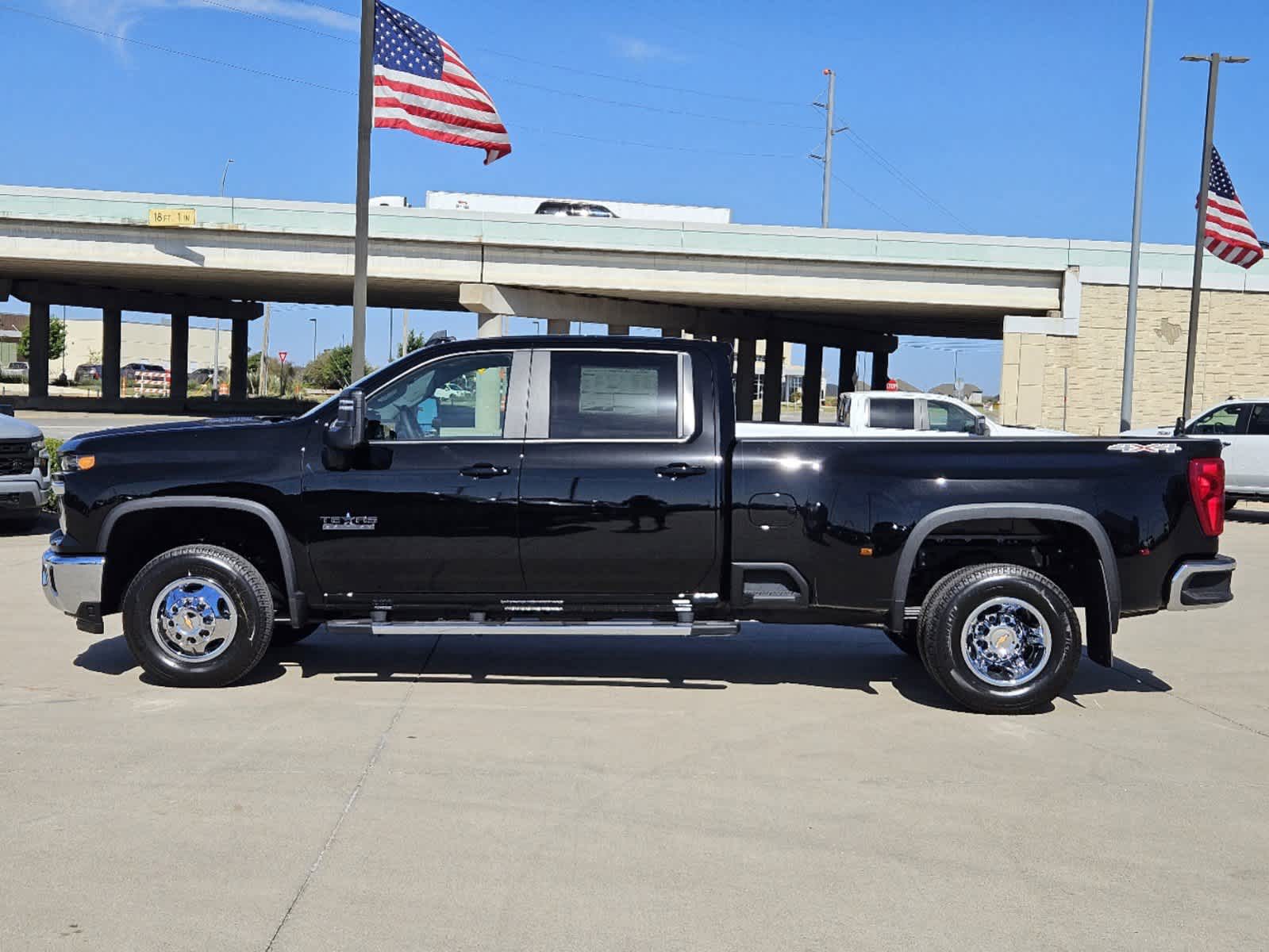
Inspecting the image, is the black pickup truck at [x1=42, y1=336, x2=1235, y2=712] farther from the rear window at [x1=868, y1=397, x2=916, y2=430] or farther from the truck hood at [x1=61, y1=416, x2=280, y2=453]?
the rear window at [x1=868, y1=397, x2=916, y2=430]

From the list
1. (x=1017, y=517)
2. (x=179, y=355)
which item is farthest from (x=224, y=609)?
(x=179, y=355)

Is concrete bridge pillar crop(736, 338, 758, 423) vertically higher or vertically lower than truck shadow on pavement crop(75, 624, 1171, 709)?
higher

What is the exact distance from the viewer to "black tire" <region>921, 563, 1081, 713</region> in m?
7.25

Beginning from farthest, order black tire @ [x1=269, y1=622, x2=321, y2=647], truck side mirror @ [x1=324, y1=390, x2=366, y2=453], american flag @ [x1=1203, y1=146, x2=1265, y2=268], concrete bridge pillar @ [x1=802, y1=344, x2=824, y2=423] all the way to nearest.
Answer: concrete bridge pillar @ [x1=802, y1=344, x2=824, y2=423]
american flag @ [x1=1203, y1=146, x2=1265, y2=268]
black tire @ [x1=269, y1=622, x2=321, y2=647]
truck side mirror @ [x1=324, y1=390, x2=366, y2=453]

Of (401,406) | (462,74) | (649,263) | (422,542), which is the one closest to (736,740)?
(422,542)

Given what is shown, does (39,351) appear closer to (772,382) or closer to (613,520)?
(772,382)

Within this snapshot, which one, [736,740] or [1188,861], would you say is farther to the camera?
[736,740]

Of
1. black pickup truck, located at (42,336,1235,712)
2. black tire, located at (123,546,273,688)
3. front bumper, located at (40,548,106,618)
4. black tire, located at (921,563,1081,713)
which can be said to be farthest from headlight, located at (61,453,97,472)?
black tire, located at (921,563,1081,713)

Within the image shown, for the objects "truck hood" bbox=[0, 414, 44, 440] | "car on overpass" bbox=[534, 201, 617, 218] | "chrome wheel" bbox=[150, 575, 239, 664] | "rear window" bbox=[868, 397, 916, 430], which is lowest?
"chrome wheel" bbox=[150, 575, 239, 664]

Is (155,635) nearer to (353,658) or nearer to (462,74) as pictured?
(353,658)

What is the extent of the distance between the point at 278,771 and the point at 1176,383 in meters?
36.0

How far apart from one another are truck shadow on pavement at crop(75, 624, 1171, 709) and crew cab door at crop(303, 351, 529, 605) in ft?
2.54

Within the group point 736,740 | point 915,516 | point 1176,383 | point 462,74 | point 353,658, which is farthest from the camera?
point 1176,383

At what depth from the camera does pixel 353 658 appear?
8.64m
